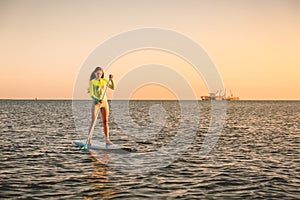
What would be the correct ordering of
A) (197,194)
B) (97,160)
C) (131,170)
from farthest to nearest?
(97,160), (131,170), (197,194)

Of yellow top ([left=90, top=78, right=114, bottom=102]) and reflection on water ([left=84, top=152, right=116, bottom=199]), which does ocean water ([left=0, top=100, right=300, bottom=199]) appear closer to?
reflection on water ([left=84, top=152, right=116, bottom=199])

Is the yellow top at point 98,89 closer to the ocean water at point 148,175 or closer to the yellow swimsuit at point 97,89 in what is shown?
the yellow swimsuit at point 97,89

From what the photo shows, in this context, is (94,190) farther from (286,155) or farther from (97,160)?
(286,155)

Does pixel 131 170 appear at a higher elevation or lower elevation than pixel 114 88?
lower

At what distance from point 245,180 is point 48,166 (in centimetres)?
958

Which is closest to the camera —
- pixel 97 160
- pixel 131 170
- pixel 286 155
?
pixel 131 170

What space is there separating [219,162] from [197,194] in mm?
6867

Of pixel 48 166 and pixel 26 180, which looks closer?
pixel 26 180

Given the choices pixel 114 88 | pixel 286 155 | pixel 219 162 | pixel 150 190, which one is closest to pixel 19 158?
pixel 114 88

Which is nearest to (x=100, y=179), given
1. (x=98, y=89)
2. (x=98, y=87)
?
(x=98, y=89)

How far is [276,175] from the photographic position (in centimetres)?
1630

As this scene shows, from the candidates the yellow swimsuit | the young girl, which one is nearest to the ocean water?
the young girl

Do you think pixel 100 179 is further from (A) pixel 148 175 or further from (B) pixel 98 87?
(B) pixel 98 87

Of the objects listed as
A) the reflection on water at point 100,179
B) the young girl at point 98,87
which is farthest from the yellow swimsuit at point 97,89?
the reflection on water at point 100,179
